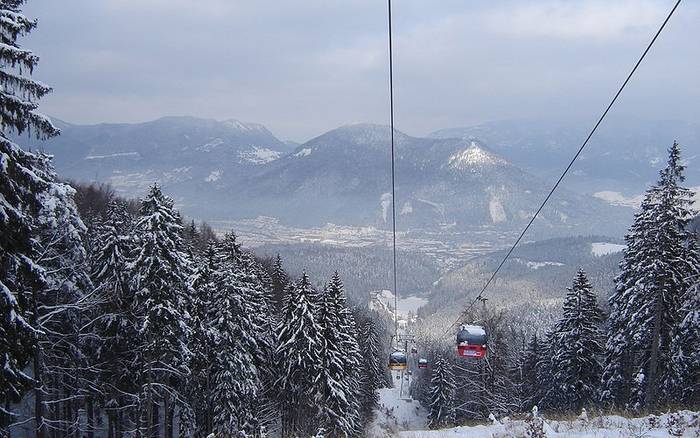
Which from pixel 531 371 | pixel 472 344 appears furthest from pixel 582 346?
pixel 531 371

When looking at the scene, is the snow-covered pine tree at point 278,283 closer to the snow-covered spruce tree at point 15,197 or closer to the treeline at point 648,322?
the treeline at point 648,322

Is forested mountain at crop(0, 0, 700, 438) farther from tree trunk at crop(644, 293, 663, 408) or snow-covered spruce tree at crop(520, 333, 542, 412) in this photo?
snow-covered spruce tree at crop(520, 333, 542, 412)

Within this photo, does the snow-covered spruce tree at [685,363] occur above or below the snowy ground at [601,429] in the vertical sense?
below

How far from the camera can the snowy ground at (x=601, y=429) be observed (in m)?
8.04

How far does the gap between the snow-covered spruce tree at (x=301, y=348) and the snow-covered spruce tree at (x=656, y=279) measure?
50.4 ft

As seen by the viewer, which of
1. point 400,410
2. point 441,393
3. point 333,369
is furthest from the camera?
point 400,410

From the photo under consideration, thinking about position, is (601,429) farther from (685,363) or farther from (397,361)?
(397,361)

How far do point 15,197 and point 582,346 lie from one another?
27.5 m

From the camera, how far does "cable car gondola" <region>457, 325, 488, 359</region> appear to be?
22688 millimetres

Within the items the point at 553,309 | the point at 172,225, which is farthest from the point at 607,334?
the point at 553,309

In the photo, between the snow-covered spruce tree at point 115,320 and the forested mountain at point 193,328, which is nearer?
the forested mountain at point 193,328

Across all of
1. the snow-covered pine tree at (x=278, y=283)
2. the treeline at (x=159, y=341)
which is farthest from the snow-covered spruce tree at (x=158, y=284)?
the snow-covered pine tree at (x=278, y=283)

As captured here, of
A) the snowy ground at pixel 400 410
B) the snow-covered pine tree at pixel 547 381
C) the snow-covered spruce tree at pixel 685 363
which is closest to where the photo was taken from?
the snow-covered spruce tree at pixel 685 363

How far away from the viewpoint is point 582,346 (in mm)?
27859
